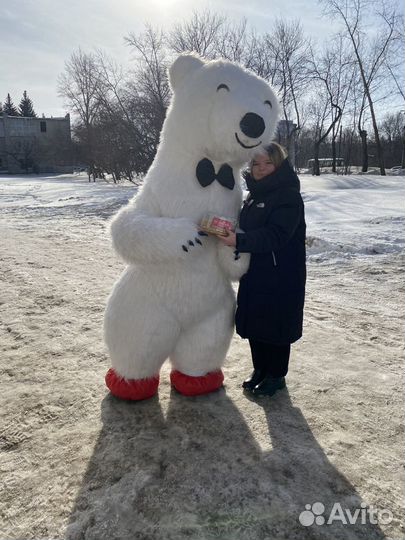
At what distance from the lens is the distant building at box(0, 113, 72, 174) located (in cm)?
4449

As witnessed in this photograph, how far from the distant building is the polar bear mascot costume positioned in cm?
4406

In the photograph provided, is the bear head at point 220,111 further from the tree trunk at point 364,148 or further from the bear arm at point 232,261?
the tree trunk at point 364,148

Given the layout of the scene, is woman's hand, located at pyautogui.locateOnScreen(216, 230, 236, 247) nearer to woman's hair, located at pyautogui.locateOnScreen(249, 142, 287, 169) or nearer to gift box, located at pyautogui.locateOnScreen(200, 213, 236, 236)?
gift box, located at pyautogui.locateOnScreen(200, 213, 236, 236)

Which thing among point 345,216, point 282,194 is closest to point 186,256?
point 282,194

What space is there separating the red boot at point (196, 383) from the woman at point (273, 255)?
33cm

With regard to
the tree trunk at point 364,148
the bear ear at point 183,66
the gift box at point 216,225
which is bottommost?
the gift box at point 216,225

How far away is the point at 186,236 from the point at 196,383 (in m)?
0.88

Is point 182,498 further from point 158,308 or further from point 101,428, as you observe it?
point 158,308

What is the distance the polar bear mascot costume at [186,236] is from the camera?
188 centimetres

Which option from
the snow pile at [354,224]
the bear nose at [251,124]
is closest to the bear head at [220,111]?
the bear nose at [251,124]

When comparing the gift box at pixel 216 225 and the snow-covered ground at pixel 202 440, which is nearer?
the snow-covered ground at pixel 202 440

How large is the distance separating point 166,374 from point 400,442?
136cm

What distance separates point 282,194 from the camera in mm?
1979

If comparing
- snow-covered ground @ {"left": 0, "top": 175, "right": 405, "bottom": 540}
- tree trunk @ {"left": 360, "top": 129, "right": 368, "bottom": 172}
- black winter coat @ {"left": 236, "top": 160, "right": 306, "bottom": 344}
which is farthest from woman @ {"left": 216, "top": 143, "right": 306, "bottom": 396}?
tree trunk @ {"left": 360, "top": 129, "right": 368, "bottom": 172}
